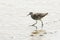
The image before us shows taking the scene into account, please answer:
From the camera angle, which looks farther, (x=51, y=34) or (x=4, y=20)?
(x=4, y=20)

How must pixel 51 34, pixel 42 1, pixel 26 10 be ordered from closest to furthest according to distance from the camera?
pixel 51 34 → pixel 26 10 → pixel 42 1

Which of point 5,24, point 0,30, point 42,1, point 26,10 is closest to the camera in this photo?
point 0,30

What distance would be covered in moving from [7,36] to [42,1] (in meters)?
3.70

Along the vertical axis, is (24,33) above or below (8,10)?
below

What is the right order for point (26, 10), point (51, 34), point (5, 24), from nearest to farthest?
1. point (51, 34)
2. point (5, 24)
3. point (26, 10)

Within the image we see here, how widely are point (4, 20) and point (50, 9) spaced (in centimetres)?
180

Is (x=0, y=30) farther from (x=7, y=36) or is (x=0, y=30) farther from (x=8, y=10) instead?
(x=8, y=10)

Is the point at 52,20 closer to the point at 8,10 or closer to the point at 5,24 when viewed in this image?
the point at 5,24

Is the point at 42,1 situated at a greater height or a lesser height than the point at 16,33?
greater

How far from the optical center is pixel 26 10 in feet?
26.7

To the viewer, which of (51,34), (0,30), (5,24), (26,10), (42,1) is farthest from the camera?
(42,1)

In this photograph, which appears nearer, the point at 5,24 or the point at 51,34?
the point at 51,34

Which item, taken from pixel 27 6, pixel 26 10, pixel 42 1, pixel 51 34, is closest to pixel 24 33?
pixel 51 34

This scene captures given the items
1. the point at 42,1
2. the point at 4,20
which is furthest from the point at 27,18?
the point at 42,1
